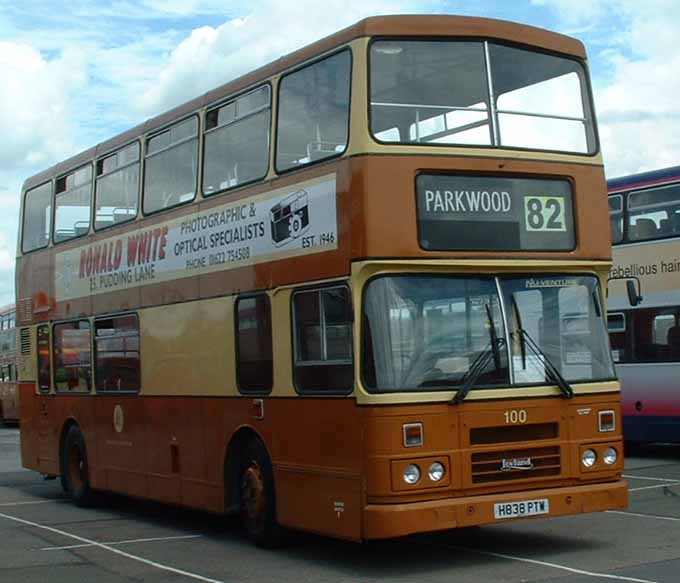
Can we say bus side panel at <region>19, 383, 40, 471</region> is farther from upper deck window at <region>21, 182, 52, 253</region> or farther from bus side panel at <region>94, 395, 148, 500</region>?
bus side panel at <region>94, 395, 148, 500</region>

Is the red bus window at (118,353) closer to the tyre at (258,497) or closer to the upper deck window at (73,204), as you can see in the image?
the upper deck window at (73,204)

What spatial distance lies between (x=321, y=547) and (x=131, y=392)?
4.22m

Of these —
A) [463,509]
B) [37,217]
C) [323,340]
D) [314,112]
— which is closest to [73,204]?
[37,217]

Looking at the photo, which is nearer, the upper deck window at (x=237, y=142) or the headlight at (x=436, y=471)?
the headlight at (x=436, y=471)

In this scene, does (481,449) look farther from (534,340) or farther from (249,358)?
(249,358)

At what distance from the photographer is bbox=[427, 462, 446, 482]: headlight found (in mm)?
11016

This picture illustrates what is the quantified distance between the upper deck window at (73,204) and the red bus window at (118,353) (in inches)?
64.0

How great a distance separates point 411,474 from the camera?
10.9 meters

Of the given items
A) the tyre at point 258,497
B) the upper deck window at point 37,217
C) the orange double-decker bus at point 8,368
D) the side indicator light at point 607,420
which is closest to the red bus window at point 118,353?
the upper deck window at point 37,217

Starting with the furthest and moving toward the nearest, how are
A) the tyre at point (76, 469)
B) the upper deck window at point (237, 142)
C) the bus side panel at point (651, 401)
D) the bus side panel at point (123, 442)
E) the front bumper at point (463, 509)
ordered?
the bus side panel at point (651, 401)
the tyre at point (76, 469)
the bus side panel at point (123, 442)
the upper deck window at point (237, 142)
the front bumper at point (463, 509)

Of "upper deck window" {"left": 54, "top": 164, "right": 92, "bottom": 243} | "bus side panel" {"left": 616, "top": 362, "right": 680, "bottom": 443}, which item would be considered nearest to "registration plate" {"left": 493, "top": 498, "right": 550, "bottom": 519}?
"upper deck window" {"left": 54, "top": 164, "right": 92, "bottom": 243}

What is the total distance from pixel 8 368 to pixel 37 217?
27717 mm

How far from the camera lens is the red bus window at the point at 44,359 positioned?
18.9 m

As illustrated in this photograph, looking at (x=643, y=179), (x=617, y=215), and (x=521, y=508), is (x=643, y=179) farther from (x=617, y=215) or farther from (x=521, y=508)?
(x=521, y=508)
